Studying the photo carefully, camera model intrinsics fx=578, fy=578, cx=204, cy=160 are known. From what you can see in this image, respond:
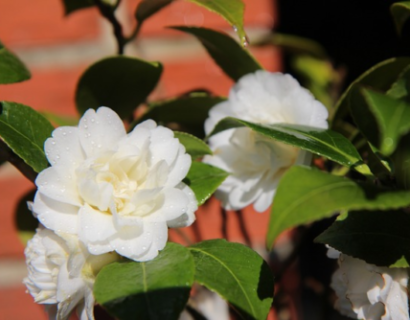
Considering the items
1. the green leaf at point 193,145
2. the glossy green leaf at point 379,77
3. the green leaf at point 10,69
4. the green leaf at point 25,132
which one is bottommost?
the green leaf at point 193,145

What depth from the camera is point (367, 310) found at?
354 mm

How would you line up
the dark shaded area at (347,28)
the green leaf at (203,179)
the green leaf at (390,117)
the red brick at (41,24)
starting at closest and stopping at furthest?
the green leaf at (390,117)
the green leaf at (203,179)
the red brick at (41,24)
the dark shaded area at (347,28)

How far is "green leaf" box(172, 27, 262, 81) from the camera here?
450mm

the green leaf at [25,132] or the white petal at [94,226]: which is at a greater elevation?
the green leaf at [25,132]

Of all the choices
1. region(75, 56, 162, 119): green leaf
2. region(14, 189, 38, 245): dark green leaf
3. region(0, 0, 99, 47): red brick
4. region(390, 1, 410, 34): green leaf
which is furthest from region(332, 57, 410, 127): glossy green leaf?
region(0, 0, 99, 47): red brick

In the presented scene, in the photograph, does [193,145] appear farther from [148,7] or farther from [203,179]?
[148,7]

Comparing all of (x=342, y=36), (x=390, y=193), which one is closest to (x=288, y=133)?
(x=390, y=193)

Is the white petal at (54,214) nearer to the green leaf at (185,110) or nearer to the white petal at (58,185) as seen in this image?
the white petal at (58,185)

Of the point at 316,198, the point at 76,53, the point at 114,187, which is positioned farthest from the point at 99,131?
the point at 76,53

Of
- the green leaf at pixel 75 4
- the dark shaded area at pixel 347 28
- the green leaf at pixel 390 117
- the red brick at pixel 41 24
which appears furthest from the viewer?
the dark shaded area at pixel 347 28

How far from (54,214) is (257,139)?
0.15 meters

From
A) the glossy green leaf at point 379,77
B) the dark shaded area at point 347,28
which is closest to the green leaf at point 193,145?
the glossy green leaf at point 379,77

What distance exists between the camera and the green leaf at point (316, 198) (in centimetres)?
26

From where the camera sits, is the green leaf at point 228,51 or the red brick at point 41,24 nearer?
the green leaf at point 228,51
